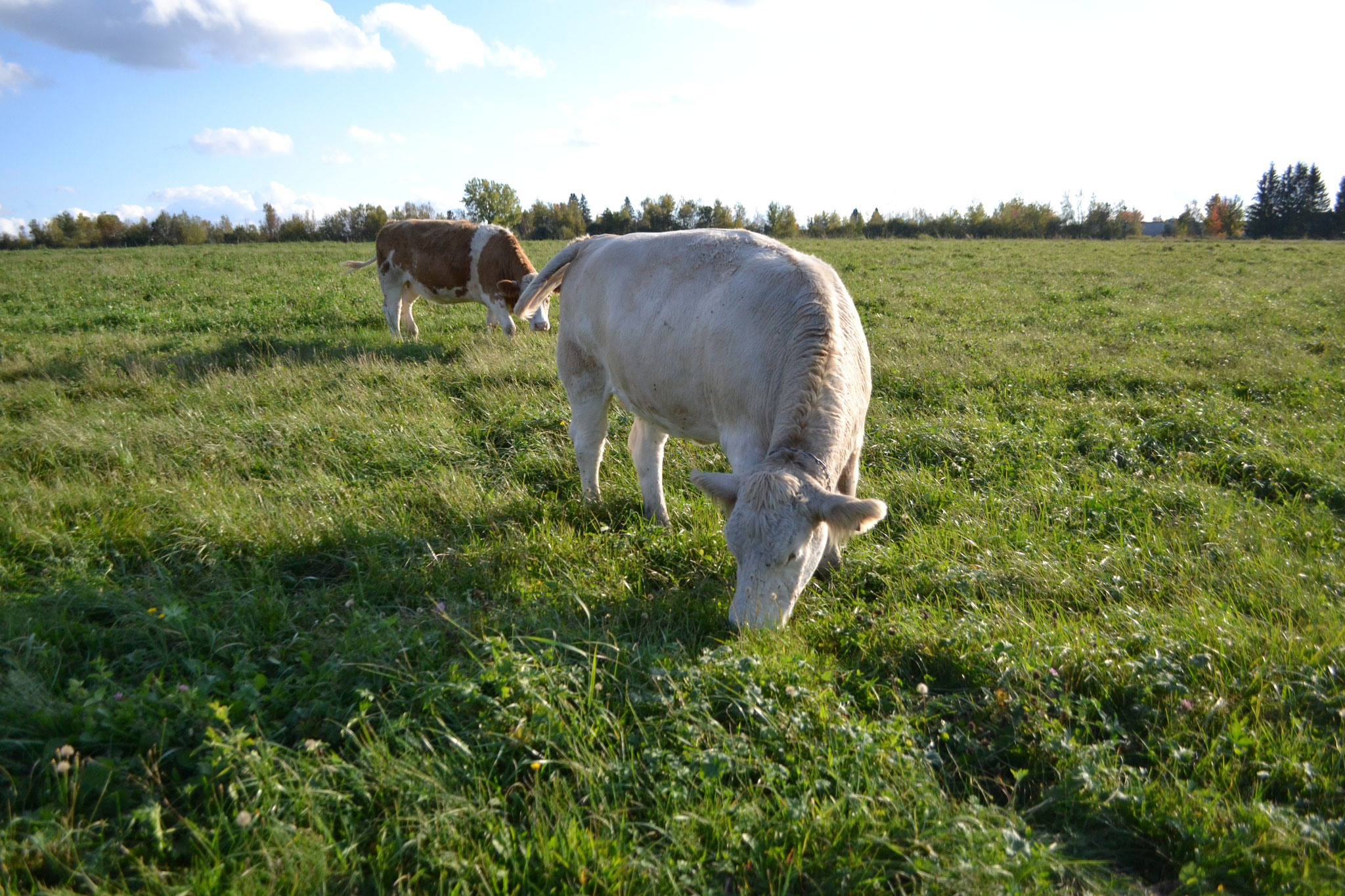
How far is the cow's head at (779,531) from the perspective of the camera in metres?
3.21

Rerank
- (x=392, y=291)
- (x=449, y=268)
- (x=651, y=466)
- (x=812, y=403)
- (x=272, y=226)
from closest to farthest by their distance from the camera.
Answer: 1. (x=812, y=403)
2. (x=651, y=466)
3. (x=449, y=268)
4. (x=392, y=291)
5. (x=272, y=226)

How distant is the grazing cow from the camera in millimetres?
3293

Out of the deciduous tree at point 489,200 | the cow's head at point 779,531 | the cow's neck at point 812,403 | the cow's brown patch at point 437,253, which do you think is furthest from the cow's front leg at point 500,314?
the deciduous tree at point 489,200

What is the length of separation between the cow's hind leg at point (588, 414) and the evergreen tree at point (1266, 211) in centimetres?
9544

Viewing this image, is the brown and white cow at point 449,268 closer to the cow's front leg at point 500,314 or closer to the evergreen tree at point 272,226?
the cow's front leg at point 500,314

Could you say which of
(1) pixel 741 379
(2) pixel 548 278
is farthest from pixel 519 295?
(1) pixel 741 379

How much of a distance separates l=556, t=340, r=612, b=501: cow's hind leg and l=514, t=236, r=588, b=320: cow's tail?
73cm

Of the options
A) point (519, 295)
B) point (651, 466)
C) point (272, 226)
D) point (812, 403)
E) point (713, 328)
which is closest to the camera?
point (812, 403)

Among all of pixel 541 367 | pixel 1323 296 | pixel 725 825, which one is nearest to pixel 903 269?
pixel 1323 296

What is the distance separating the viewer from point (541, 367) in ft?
29.3

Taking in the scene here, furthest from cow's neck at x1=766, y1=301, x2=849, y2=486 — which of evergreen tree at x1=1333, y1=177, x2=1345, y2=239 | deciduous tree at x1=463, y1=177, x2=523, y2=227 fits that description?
evergreen tree at x1=1333, y1=177, x2=1345, y2=239

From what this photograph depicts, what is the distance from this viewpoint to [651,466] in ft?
17.3

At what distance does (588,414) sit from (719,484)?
7.48 ft

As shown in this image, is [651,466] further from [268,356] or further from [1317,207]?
[1317,207]
